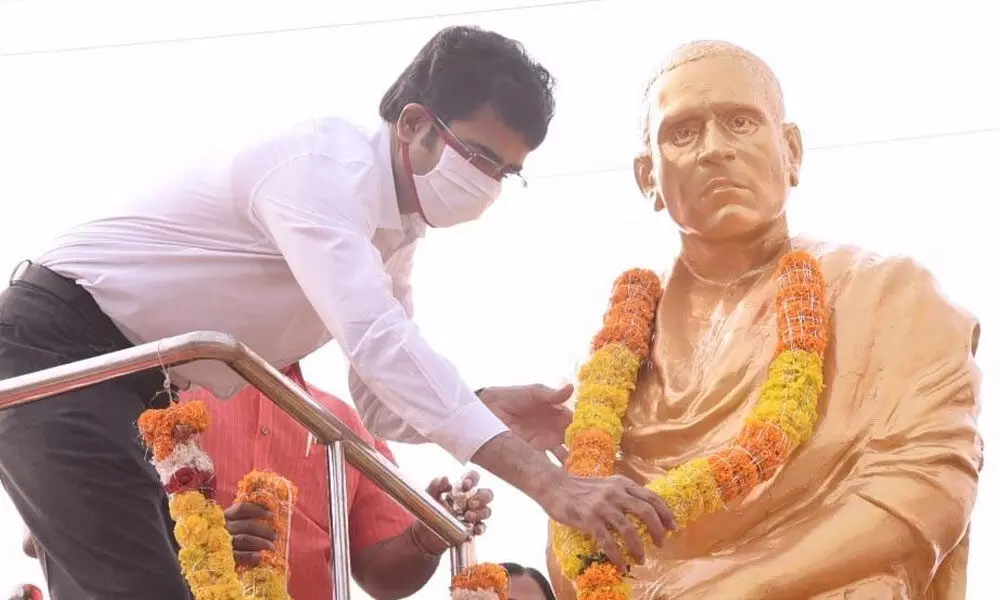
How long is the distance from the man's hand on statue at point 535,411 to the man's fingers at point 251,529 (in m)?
0.67

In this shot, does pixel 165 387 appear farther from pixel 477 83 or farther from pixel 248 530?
pixel 477 83

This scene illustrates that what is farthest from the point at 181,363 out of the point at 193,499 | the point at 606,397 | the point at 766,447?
the point at 766,447

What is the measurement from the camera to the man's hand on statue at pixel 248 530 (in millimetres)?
2693

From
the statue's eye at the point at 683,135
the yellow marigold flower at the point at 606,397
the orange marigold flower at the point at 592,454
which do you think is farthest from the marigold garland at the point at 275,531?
the statue's eye at the point at 683,135

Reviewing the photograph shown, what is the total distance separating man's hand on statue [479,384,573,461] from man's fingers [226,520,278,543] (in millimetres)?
671

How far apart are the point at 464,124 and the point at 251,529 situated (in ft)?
2.94

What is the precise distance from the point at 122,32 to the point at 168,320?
3286 mm

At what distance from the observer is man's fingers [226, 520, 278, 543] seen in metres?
2.70

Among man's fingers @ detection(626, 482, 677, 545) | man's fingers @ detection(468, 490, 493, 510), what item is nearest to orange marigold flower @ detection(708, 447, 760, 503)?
man's fingers @ detection(626, 482, 677, 545)

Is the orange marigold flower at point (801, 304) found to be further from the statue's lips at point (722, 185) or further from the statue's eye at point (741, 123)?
the statue's eye at point (741, 123)

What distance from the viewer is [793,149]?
334 cm

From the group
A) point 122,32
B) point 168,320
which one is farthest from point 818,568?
point 122,32

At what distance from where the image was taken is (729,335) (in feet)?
10.3

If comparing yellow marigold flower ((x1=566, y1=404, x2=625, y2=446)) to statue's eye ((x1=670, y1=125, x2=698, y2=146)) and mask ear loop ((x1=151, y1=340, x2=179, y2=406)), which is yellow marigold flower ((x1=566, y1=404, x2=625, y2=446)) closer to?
statue's eye ((x1=670, y1=125, x2=698, y2=146))
